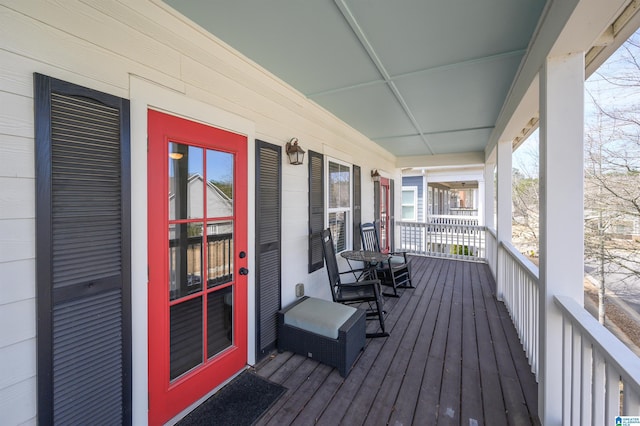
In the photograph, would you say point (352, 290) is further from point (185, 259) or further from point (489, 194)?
point (489, 194)

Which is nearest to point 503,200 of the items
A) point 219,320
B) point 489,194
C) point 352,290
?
point 489,194

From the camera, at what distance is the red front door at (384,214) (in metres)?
6.31

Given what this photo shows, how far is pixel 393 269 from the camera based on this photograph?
4.29 meters

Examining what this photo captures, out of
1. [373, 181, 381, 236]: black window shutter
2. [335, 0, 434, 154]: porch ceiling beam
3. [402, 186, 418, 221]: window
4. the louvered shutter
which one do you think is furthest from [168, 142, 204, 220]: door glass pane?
[402, 186, 418, 221]: window

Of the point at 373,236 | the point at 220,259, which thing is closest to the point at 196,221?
the point at 220,259

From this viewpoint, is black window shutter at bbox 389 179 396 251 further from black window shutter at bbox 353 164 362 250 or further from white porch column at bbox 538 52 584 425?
white porch column at bbox 538 52 584 425

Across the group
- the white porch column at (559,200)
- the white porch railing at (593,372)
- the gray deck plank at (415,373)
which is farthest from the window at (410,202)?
the white porch railing at (593,372)

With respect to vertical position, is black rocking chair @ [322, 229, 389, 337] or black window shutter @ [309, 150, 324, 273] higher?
black window shutter @ [309, 150, 324, 273]

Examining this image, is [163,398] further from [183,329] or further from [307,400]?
[307,400]

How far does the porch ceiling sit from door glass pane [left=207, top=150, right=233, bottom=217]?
2.84 ft

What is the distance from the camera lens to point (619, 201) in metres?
3.53

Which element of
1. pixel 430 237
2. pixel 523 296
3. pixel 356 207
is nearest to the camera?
pixel 523 296

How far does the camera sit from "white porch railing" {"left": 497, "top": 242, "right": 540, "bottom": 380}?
94.7 inches

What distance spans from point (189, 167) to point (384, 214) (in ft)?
17.3
